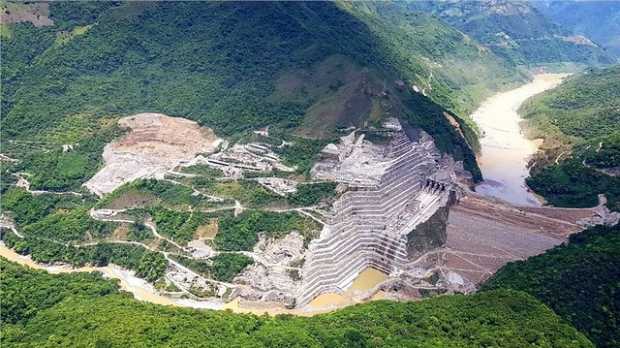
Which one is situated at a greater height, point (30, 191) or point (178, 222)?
point (178, 222)

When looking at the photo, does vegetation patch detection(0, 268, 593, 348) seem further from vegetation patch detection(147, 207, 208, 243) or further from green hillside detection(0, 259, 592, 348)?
vegetation patch detection(147, 207, 208, 243)

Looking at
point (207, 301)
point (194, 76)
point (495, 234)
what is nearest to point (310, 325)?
point (207, 301)

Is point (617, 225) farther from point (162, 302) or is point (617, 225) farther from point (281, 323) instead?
point (162, 302)

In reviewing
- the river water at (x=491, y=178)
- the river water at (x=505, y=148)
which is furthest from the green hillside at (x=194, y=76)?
the river water at (x=491, y=178)

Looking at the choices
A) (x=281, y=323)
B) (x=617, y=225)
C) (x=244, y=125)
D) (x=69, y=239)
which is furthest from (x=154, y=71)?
(x=617, y=225)

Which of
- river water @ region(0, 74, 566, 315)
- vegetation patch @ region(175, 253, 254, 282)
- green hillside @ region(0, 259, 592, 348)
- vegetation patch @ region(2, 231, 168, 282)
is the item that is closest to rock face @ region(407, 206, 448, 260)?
river water @ region(0, 74, 566, 315)

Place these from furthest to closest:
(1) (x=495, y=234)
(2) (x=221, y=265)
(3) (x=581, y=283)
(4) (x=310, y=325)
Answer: (1) (x=495, y=234) → (2) (x=221, y=265) → (3) (x=581, y=283) → (4) (x=310, y=325)

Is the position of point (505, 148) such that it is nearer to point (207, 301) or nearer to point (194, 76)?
point (194, 76)
